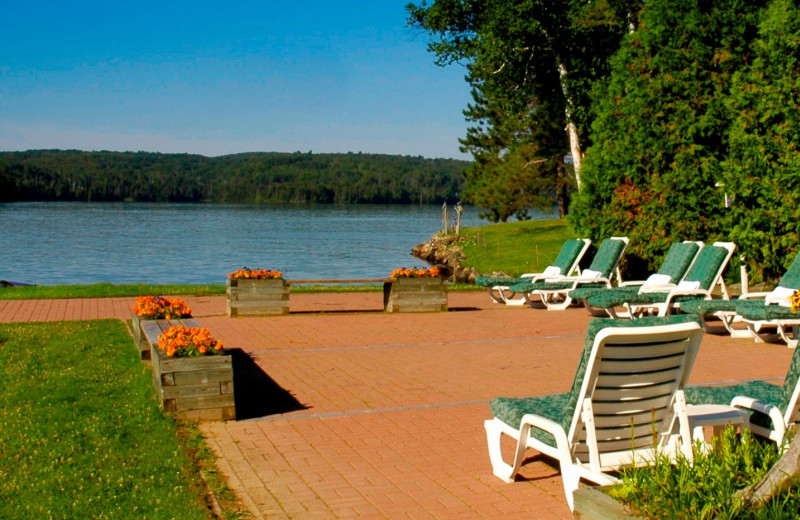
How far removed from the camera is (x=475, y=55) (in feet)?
81.3

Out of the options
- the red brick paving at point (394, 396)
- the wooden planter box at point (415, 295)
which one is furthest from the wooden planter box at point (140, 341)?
the wooden planter box at point (415, 295)

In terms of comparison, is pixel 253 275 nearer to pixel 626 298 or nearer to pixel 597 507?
pixel 626 298

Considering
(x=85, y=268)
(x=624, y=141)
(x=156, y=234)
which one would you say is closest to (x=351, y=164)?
(x=156, y=234)

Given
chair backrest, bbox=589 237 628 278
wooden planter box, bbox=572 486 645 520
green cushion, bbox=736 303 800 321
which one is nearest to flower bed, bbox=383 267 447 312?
chair backrest, bbox=589 237 628 278

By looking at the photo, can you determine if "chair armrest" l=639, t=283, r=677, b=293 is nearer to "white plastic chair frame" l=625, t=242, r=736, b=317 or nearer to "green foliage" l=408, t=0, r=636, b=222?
"white plastic chair frame" l=625, t=242, r=736, b=317

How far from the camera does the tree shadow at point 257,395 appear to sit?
273 inches

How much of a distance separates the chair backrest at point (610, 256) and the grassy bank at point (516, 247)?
8511 mm

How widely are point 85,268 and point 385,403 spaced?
29.8 m

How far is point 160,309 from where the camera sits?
9.38 meters

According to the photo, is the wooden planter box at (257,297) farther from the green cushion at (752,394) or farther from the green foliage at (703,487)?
the green foliage at (703,487)

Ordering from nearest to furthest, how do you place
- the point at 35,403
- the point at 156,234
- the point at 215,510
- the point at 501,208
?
1. the point at 215,510
2. the point at 35,403
3. the point at 501,208
4. the point at 156,234

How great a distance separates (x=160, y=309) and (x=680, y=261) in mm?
7486

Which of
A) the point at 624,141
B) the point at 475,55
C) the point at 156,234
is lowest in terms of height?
the point at 156,234

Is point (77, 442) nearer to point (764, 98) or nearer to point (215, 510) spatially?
point (215, 510)
